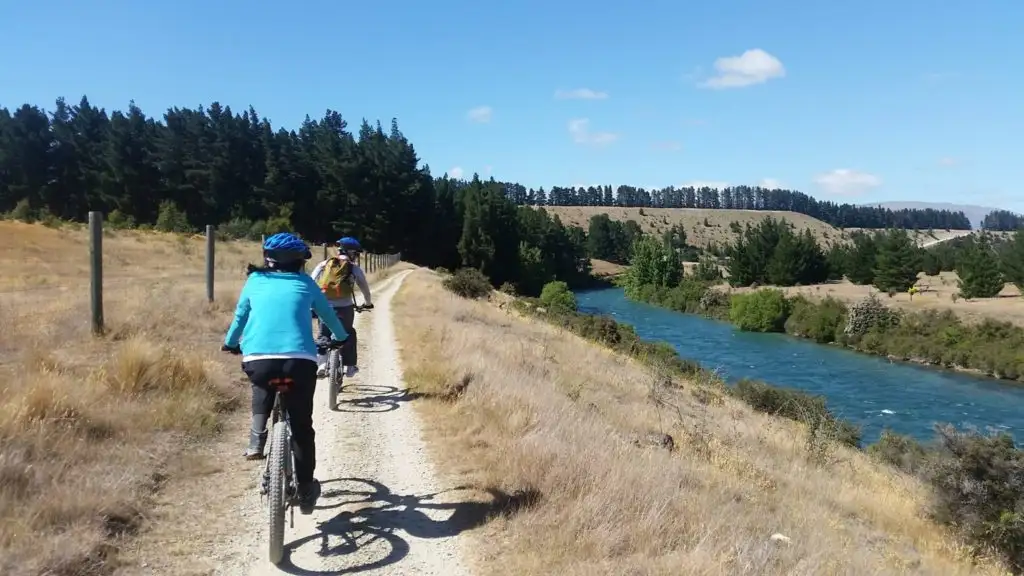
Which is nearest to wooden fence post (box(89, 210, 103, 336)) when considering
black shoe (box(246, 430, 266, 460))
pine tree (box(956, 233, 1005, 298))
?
black shoe (box(246, 430, 266, 460))

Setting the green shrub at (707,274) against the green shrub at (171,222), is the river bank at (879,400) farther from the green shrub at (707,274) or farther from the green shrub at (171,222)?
the green shrub at (171,222)

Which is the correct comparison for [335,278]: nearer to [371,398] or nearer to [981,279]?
[371,398]

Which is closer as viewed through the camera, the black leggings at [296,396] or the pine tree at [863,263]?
the black leggings at [296,396]

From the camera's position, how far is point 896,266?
240 ft

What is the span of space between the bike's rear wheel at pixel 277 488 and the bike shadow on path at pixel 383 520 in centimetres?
16

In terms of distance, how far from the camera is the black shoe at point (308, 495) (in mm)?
4922

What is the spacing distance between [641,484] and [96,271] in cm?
870

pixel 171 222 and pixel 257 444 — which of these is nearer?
pixel 257 444

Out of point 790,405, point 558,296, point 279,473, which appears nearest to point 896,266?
point 558,296

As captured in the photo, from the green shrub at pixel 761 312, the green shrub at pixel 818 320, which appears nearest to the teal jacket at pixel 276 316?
the green shrub at pixel 818 320

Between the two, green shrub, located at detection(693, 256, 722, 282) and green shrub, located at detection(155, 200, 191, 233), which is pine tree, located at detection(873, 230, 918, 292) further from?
green shrub, located at detection(155, 200, 191, 233)

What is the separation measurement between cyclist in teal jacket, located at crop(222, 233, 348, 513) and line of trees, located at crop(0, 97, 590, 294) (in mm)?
60222

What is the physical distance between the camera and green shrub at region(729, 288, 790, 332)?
209 feet

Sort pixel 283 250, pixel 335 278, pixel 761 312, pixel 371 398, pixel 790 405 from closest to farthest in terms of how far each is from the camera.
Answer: pixel 283 250, pixel 335 278, pixel 371 398, pixel 790 405, pixel 761 312
